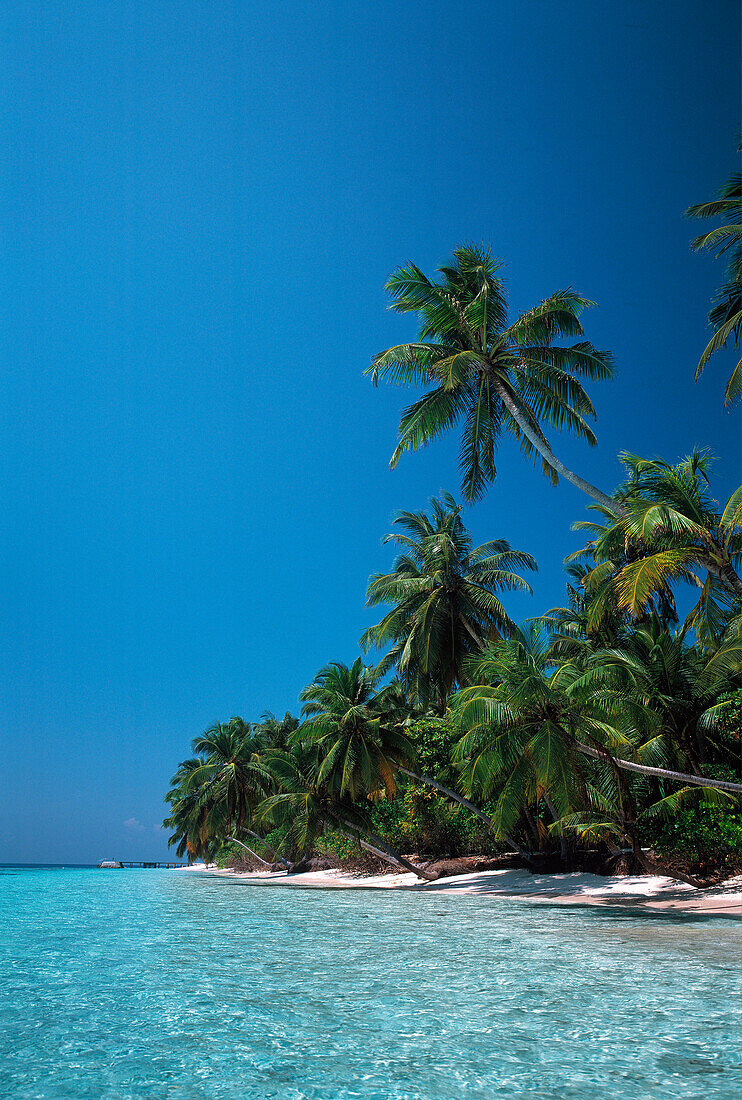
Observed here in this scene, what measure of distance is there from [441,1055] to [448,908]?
35.7ft

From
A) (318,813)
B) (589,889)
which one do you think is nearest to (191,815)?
(318,813)

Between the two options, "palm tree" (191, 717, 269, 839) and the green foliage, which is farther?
"palm tree" (191, 717, 269, 839)

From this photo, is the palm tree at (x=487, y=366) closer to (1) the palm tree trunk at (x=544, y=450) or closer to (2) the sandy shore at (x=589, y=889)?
(1) the palm tree trunk at (x=544, y=450)

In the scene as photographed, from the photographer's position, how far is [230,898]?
61.4 ft

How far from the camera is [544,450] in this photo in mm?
14188

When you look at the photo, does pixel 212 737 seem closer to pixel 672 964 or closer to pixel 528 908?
pixel 528 908

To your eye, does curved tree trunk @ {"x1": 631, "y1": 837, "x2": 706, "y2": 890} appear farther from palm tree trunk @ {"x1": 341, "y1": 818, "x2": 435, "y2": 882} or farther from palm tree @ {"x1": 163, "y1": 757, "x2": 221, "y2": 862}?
palm tree @ {"x1": 163, "y1": 757, "x2": 221, "y2": 862}

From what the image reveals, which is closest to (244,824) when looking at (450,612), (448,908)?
(450,612)

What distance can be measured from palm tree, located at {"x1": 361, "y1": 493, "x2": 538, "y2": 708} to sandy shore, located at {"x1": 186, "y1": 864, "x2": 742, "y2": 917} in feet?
20.3

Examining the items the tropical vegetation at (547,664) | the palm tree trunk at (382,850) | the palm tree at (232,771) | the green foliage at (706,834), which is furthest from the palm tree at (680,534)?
the palm tree at (232,771)

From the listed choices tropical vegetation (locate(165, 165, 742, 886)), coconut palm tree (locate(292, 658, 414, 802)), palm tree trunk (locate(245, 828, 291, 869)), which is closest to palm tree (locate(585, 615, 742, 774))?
tropical vegetation (locate(165, 165, 742, 886))

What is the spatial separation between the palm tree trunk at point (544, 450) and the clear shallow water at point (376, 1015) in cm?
703

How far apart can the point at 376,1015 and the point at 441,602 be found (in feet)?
59.9

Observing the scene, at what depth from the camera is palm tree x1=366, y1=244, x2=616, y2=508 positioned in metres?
15.2
